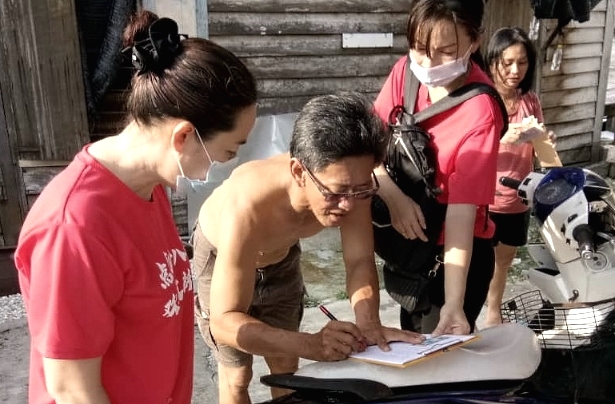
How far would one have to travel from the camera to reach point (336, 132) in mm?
1577

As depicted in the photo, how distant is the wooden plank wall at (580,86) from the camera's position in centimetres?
617

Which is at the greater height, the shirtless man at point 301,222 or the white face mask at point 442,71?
the white face mask at point 442,71

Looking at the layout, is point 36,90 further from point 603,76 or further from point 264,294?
point 603,76

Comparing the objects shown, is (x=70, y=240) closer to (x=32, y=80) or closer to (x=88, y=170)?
(x=88, y=170)

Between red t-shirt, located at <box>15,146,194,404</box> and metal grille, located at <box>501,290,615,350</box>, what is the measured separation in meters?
1.02

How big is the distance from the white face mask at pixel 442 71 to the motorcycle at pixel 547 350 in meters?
0.44

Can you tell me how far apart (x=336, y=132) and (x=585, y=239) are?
760 millimetres

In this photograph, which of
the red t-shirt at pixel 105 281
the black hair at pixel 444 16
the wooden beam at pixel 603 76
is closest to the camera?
the red t-shirt at pixel 105 281

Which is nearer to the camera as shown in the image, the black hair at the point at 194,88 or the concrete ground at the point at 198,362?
the black hair at the point at 194,88

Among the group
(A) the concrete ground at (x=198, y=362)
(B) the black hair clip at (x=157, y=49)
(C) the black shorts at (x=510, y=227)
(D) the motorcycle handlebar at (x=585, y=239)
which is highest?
(B) the black hair clip at (x=157, y=49)

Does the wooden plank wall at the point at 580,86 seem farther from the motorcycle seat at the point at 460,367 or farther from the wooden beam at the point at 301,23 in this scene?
the motorcycle seat at the point at 460,367

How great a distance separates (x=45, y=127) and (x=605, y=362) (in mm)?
3719

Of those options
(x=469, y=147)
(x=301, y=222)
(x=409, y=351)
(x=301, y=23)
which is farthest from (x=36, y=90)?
(x=409, y=351)

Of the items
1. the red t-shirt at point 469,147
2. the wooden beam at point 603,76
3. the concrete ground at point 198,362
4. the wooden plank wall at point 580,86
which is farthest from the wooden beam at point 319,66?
the red t-shirt at point 469,147
